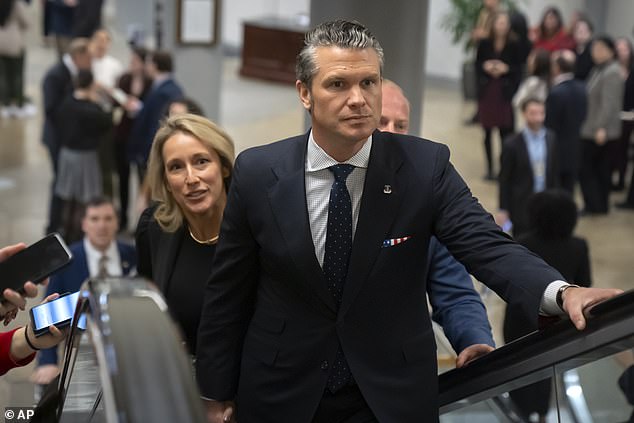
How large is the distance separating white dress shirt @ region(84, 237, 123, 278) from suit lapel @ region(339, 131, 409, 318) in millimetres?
4738

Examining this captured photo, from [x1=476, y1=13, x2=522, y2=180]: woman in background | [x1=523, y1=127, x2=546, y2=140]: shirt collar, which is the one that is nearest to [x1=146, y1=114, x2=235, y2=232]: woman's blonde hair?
[x1=523, y1=127, x2=546, y2=140]: shirt collar

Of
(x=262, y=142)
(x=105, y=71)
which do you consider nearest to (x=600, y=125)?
(x=262, y=142)

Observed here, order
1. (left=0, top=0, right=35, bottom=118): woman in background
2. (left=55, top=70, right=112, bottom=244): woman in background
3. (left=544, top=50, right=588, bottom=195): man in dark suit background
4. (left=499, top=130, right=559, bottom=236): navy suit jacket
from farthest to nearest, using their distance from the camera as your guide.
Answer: (left=0, top=0, right=35, bottom=118): woman in background, (left=544, top=50, right=588, bottom=195): man in dark suit background, (left=55, top=70, right=112, bottom=244): woman in background, (left=499, top=130, right=559, bottom=236): navy suit jacket

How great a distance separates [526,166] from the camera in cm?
1073

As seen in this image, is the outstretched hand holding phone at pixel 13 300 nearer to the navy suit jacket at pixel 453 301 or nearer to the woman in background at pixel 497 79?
the navy suit jacket at pixel 453 301

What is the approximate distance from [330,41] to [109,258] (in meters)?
4.97

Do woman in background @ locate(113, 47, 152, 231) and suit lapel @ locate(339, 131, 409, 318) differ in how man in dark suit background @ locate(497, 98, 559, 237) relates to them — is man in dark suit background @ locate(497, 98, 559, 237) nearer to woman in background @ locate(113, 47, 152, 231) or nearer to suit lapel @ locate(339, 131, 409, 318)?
woman in background @ locate(113, 47, 152, 231)

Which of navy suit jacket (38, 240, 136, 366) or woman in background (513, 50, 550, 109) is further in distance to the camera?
woman in background (513, 50, 550, 109)

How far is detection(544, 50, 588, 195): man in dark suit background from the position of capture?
42.7 ft

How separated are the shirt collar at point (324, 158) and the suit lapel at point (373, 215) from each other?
2cm

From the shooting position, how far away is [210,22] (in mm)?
13492

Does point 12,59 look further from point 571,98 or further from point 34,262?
point 34,262

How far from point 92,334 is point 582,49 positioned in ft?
48.6

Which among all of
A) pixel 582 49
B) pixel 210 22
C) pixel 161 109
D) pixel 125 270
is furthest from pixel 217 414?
pixel 582 49
